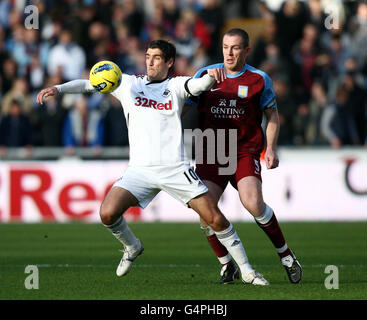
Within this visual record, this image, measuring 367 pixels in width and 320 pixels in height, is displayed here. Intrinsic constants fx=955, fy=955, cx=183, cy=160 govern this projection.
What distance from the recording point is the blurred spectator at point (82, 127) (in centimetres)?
1945

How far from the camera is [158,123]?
921 centimetres

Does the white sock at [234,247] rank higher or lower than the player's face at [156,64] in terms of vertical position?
lower

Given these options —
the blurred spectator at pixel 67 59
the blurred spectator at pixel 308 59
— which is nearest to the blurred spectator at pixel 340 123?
the blurred spectator at pixel 308 59

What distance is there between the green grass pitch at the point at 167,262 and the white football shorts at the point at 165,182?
894 mm

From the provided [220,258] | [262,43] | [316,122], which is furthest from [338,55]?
[220,258]

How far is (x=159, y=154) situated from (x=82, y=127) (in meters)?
10.7

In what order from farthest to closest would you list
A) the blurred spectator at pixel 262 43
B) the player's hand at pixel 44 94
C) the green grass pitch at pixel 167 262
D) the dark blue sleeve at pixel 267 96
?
the blurred spectator at pixel 262 43, the dark blue sleeve at pixel 267 96, the player's hand at pixel 44 94, the green grass pitch at pixel 167 262

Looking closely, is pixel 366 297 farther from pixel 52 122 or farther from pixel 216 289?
pixel 52 122

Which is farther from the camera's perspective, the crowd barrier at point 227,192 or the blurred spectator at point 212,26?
the blurred spectator at point 212,26

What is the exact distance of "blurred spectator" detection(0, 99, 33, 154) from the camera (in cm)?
1945

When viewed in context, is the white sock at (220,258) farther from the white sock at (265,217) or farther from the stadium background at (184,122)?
the stadium background at (184,122)

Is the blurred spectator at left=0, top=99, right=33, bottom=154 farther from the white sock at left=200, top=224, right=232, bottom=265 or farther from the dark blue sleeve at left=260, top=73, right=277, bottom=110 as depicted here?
the dark blue sleeve at left=260, top=73, right=277, bottom=110

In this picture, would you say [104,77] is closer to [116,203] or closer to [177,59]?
[116,203]

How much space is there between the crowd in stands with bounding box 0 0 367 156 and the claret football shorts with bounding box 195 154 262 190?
30.3 ft
